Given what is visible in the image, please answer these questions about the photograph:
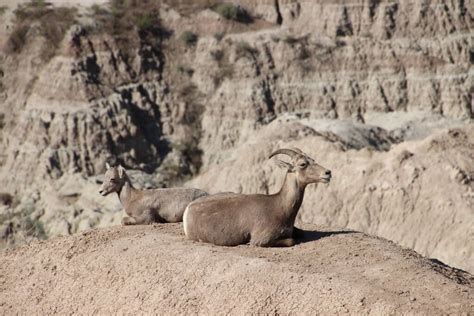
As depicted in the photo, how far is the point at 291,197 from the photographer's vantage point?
662 inches

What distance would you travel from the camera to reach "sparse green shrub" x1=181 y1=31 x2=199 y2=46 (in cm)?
5812

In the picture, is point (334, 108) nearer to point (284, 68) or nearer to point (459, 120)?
point (284, 68)

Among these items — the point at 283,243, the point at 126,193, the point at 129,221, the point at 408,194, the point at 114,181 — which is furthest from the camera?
the point at 408,194

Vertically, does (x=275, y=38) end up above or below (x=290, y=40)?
above

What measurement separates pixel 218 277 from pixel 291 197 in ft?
8.20

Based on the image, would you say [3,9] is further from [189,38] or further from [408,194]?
[408,194]

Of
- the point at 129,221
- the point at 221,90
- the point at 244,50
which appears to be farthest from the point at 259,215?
the point at 244,50

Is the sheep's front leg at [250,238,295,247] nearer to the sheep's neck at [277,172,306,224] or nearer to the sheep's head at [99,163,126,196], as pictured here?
the sheep's neck at [277,172,306,224]

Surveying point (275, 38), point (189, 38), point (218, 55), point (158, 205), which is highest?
point (158, 205)

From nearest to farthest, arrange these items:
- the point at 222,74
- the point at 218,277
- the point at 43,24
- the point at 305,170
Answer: the point at 218,277 < the point at 305,170 < the point at 43,24 < the point at 222,74

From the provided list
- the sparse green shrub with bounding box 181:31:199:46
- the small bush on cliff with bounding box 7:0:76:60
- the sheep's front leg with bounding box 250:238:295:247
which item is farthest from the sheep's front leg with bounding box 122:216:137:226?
the sparse green shrub with bounding box 181:31:199:46

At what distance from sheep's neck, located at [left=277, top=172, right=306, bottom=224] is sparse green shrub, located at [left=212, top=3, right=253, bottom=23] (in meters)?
42.3

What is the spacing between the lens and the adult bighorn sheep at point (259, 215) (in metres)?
16.6

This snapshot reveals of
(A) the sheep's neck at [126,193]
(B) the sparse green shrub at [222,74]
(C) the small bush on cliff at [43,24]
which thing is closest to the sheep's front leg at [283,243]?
(A) the sheep's neck at [126,193]
